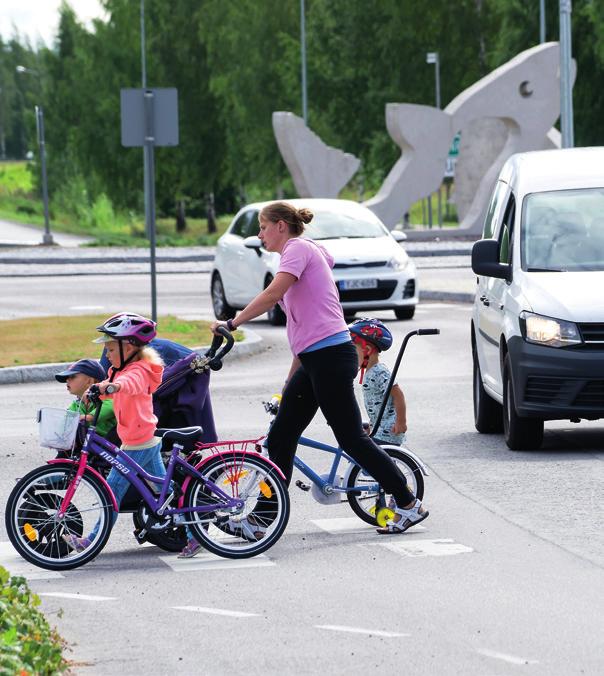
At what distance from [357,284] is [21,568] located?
1458cm

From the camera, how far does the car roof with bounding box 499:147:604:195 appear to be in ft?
40.9

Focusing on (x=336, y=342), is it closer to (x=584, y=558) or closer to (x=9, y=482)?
(x=584, y=558)

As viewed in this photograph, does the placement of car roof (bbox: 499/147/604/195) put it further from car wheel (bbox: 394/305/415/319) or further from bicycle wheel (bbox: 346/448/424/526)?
car wheel (bbox: 394/305/415/319)

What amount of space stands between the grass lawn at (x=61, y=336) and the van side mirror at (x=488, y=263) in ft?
21.7

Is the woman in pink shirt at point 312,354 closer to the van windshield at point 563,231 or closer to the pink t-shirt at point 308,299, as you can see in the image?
the pink t-shirt at point 308,299

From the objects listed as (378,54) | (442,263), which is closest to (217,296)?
(442,263)

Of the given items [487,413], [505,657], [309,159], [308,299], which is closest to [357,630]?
[505,657]

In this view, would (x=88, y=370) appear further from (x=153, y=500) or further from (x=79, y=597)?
(x=79, y=597)

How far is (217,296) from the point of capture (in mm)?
24906

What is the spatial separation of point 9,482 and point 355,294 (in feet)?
40.5

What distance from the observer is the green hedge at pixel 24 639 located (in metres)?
5.45

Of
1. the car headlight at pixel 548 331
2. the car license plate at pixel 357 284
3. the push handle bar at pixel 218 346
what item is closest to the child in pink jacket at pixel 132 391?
the push handle bar at pixel 218 346

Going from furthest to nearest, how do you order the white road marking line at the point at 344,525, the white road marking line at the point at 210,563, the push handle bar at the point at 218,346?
the white road marking line at the point at 344,525, the white road marking line at the point at 210,563, the push handle bar at the point at 218,346

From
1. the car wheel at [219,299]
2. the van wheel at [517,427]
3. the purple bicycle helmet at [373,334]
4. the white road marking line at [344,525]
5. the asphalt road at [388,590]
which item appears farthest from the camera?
the car wheel at [219,299]
